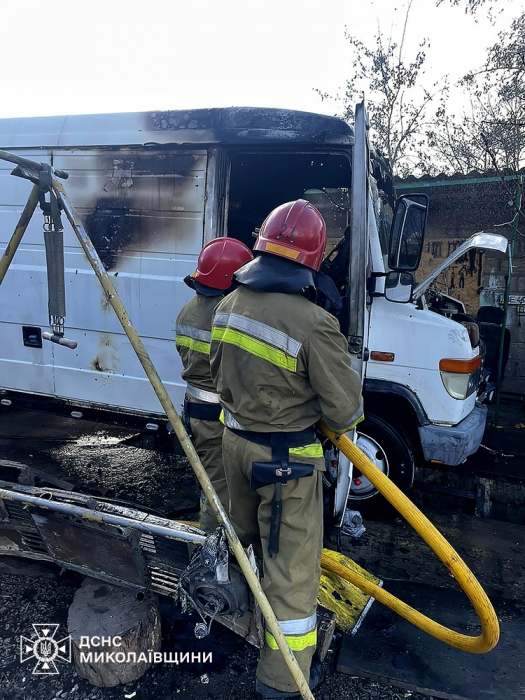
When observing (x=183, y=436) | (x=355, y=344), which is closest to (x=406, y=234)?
(x=355, y=344)

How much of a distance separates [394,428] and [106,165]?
2945 millimetres

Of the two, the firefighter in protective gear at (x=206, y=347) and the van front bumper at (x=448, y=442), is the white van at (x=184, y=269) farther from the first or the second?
the firefighter in protective gear at (x=206, y=347)

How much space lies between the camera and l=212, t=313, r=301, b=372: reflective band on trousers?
73.9 inches

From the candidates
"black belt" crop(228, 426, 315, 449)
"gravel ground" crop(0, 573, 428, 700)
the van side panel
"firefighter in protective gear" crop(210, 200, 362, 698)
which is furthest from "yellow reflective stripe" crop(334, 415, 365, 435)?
the van side panel

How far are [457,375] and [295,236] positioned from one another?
1932 mm

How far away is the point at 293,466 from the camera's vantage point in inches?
78.0

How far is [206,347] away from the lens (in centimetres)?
262

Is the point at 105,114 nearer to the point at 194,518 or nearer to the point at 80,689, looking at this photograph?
the point at 194,518

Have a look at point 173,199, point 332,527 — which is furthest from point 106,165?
point 332,527

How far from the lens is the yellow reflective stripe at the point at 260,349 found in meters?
1.88

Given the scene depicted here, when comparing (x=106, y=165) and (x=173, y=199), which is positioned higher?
(x=106, y=165)

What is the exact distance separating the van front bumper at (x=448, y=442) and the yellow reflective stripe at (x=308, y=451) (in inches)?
64.0

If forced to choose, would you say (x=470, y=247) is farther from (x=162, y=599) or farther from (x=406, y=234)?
(x=162, y=599)

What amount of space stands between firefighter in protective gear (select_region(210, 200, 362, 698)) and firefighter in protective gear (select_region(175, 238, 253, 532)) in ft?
1.80
